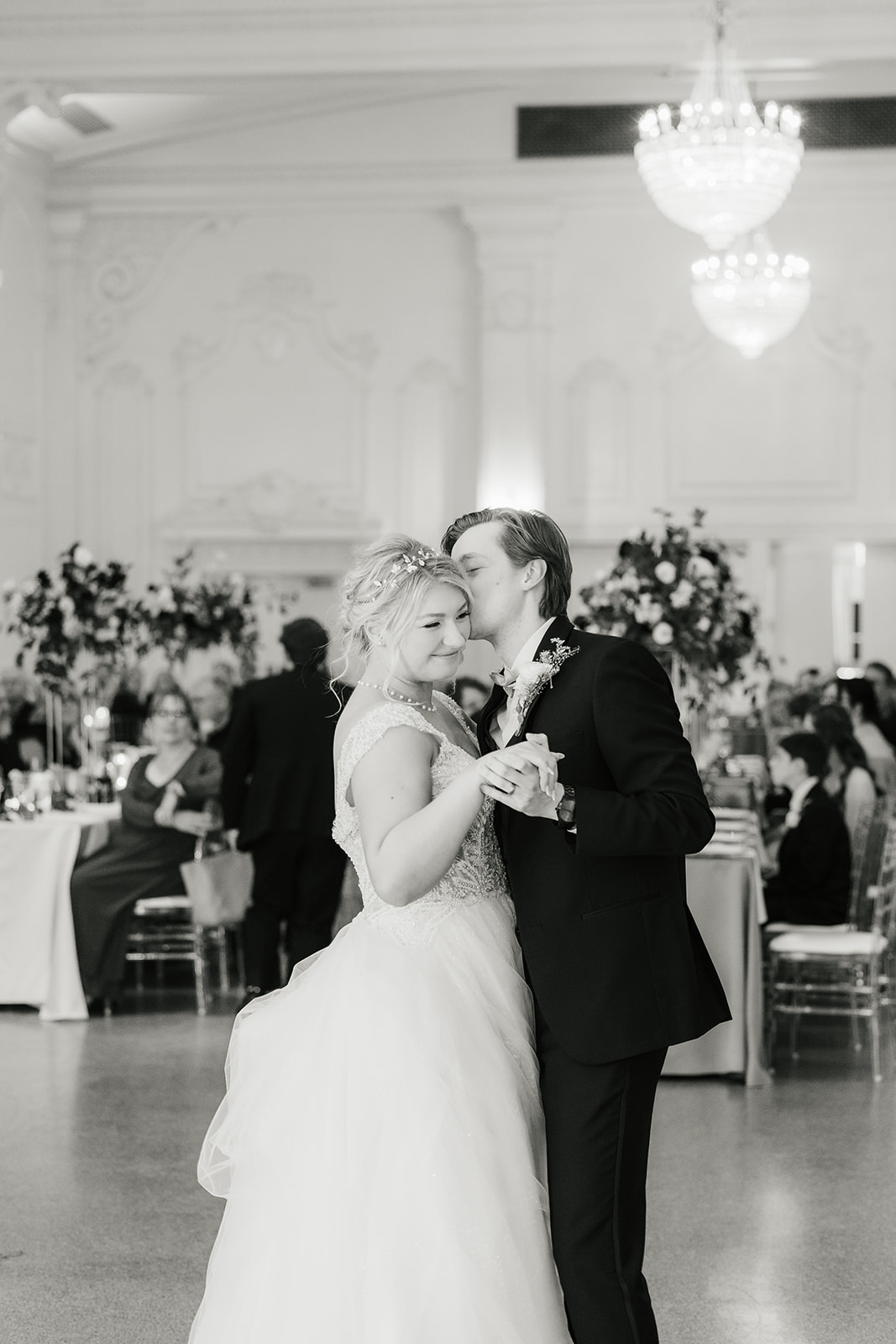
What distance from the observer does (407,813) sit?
2.51 meters

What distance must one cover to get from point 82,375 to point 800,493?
6488 millimetres

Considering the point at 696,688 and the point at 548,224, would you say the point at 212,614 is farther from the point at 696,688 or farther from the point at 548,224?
the point at 548,224

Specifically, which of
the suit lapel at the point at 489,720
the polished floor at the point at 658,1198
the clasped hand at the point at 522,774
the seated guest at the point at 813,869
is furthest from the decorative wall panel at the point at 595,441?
the clasped hand at the point at 522,774

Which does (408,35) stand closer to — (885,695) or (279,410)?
(279,410)

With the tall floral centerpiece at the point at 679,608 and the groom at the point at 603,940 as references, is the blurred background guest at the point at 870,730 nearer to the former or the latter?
the tall floral centerpiece at the point at 679,608

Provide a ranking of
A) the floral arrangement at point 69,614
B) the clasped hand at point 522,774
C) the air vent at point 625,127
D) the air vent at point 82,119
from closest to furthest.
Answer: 1. the clasped hand at point 522,774
2. the floral arrangement at point 69,614
3. the air vent at point 82,119
4. the air vent at point 625,127

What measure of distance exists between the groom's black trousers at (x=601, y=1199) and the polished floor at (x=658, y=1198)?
0.45 metres

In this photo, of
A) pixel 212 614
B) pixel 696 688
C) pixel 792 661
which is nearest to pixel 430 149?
pixel 792 661

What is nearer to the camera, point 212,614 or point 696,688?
point 696,688

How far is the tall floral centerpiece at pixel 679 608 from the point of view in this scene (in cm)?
718

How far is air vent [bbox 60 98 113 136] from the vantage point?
13820 mm

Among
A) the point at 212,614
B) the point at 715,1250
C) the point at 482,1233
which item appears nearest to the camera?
the point at 482,1233

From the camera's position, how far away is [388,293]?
14789mm

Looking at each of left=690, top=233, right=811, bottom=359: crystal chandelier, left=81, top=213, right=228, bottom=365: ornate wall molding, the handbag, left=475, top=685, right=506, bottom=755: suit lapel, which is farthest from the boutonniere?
left=81, top=213, right=228, bottom=365: ornate wall molding
